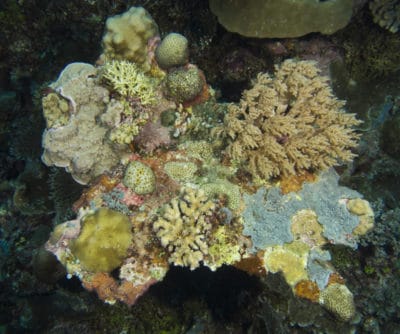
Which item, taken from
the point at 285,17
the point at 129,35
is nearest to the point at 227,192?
the point at 285,17

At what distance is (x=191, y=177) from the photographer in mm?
4148

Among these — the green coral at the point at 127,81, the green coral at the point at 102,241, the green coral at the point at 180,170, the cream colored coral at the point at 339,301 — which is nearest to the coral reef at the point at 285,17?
the green coral at the point at 127,81

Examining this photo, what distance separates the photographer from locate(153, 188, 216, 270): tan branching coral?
3658mm

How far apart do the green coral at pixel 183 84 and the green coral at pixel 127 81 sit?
0.30m

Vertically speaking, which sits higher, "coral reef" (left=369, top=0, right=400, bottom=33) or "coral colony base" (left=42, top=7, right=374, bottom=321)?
"coral reef" (left=369, top=0, right=400, bottom=33)

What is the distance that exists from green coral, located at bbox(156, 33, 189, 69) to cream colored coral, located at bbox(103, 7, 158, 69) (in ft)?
0.89

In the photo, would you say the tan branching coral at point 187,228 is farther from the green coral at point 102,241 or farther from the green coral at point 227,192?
the green coral at point 102,241

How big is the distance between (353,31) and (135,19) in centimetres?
313

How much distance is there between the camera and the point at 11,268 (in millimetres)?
6145

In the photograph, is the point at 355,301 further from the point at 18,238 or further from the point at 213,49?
the point at 18,238

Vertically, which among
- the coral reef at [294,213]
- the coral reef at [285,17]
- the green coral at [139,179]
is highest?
the coral reef at [285,17]

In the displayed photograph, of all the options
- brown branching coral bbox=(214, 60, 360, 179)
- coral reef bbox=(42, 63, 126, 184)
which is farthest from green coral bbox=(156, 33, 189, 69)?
brown branching coral bbox=(214, 60, 360, 179)

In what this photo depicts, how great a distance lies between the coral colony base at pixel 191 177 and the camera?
3775 millimetres

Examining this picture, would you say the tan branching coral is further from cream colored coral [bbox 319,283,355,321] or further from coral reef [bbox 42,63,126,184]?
cream colored coral [bbox 319,283,355,321]
